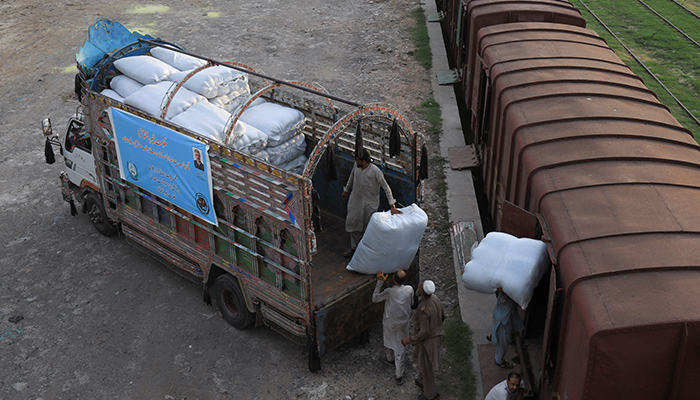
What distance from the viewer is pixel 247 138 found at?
744cm

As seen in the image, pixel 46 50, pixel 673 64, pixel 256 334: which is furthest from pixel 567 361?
pixel 46 50

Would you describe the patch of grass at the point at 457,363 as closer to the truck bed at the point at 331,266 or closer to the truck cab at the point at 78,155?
the truck bed at the point at 331,266

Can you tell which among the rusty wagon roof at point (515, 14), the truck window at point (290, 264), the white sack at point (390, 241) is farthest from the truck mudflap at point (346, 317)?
the rusty wagon roof at point (515, 14)

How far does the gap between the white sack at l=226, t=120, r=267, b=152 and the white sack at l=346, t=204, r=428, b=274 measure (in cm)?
173

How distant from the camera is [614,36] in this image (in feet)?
55.8

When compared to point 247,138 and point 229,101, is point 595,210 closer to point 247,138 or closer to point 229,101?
point 247,138

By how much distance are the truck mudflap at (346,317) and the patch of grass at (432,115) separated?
5916mm

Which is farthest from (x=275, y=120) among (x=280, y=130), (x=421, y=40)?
(x=421, y=40)

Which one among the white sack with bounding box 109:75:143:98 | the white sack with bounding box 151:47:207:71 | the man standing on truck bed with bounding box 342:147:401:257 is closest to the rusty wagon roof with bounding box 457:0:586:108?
the man standing on truck bed with bounding box 342:147:401:257

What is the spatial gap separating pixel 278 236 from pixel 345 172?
2110mm

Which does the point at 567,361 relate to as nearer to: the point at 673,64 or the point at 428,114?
the point at 428,114

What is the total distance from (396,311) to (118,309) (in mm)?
3914

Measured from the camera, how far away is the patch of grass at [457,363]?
266 inches

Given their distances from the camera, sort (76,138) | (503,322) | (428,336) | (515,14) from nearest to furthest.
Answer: (428,336)
(503,322)
(76,138)
(515,14)
